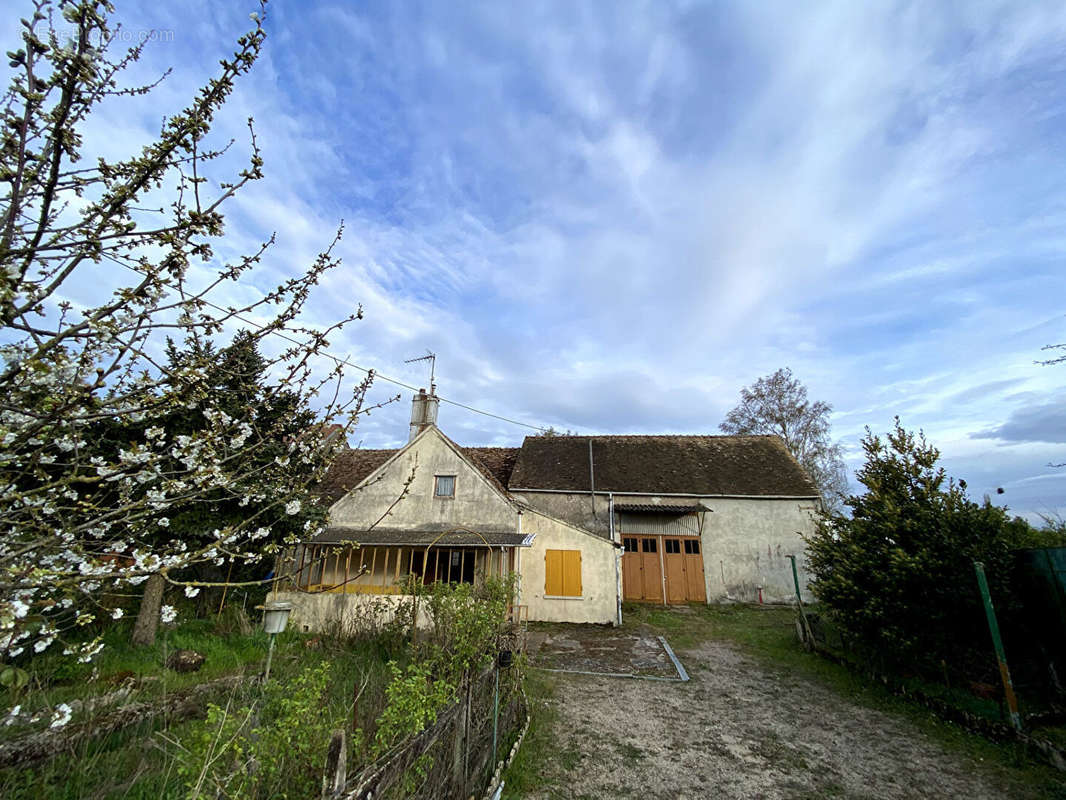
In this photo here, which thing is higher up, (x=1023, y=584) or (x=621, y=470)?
(x=621, y=470)

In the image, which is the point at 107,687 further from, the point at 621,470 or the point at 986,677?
the point at 621,470

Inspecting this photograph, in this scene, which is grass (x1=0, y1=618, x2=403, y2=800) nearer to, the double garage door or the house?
the house

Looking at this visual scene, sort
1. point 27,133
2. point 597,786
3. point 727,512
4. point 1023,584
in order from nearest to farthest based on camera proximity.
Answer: point 27,133, point 597,786, point 1023,584, point 727,512

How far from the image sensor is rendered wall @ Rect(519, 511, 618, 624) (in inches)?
566

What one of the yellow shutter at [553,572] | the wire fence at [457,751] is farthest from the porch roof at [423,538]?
the wire fence at [457,751]

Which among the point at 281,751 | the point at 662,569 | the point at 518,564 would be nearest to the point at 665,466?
the point at 662,569

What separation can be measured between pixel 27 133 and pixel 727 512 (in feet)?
67.7

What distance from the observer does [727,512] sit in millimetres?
18734

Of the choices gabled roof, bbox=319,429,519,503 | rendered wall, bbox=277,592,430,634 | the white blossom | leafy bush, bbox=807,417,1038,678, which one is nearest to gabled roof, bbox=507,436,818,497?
gabled roof, bbox=319,429,519,503

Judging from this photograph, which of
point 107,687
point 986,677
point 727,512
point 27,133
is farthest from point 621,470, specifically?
point 27,133

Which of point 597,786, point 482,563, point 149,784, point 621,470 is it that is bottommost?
point 597,786

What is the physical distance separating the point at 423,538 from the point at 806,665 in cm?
1026

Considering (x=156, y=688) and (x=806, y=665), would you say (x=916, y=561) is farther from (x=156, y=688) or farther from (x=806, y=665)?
(x=156, y=688)

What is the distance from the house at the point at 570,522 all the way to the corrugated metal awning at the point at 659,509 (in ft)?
0.20
